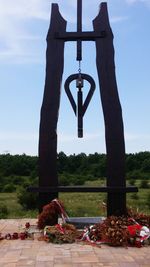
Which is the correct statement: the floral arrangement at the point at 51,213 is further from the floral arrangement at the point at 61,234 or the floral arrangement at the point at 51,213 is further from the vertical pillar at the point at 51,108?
the floral arrangement at the point at 61,234

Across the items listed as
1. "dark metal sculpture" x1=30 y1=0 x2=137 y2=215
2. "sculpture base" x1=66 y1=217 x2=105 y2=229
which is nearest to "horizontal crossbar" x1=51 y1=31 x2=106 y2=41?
"dark metal sculpture" x1=30 y1=0 x2=137 y2=215

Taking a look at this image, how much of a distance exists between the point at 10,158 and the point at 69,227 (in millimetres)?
23673

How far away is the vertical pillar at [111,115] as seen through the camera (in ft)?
24.5

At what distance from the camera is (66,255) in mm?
5453

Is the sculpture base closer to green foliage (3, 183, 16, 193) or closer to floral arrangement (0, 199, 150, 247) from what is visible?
floral arrangement (0, 199, 150, 247)

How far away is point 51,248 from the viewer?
5.87 meters

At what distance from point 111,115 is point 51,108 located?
921 millimetres

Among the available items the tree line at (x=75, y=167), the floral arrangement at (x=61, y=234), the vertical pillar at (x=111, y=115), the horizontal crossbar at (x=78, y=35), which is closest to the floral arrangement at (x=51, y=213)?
the floral arrangement at (x=61, y=234)

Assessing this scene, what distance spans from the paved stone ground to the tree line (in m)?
16.5

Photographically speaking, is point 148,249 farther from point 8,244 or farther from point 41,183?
point 41,183

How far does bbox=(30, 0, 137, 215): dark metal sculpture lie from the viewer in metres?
7.46

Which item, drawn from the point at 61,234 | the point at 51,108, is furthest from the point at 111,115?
the point at 61,234

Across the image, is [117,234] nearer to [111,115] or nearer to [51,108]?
[111,115]

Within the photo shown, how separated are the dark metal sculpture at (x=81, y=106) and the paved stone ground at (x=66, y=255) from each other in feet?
4.52
